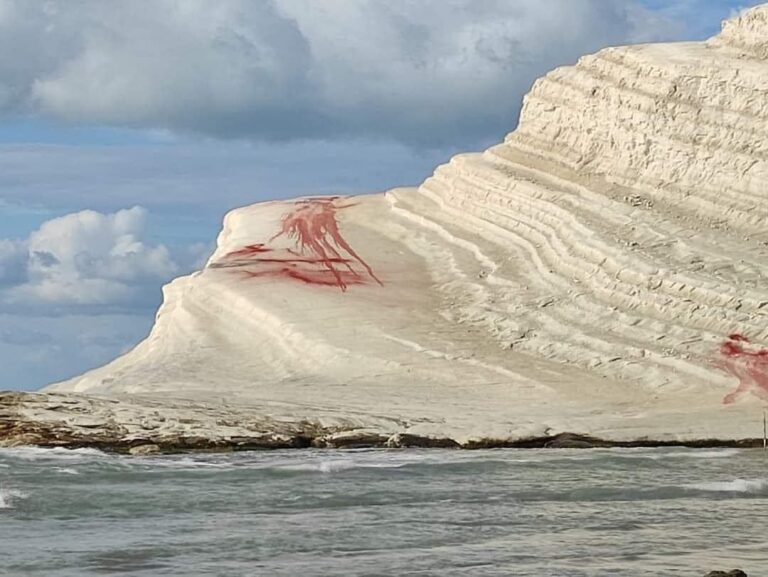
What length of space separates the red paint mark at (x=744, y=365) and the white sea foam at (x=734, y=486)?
8357 millimetres

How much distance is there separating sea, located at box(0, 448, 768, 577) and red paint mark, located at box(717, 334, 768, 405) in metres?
4.42

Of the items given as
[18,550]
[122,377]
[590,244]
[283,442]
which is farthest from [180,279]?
[18,550]

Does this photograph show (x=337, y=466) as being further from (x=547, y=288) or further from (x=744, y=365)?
(x=547, y=288)

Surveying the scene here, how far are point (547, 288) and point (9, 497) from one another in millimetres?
19434

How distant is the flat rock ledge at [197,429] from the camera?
26.9 m

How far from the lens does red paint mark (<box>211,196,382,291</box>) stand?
4181cm

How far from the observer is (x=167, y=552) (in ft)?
55.1

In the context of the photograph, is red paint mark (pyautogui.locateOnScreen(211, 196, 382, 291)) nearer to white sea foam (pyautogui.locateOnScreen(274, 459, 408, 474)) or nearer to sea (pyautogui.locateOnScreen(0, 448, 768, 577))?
sea (pyautogui.locateOnScreen(0, 448, 768, 577))

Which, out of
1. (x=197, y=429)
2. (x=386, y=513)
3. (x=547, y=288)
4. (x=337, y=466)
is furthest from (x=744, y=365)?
(x=386, y=513)

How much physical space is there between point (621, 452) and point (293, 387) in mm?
8504

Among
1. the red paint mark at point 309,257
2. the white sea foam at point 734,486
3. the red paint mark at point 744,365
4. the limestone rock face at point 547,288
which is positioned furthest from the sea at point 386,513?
the red paint mark at point 309,257

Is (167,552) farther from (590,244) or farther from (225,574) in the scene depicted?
(590,244)

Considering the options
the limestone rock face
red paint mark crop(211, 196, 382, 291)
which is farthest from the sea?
red paint mark crop(211, 196, 382, 291)

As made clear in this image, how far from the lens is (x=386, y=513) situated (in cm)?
2014
